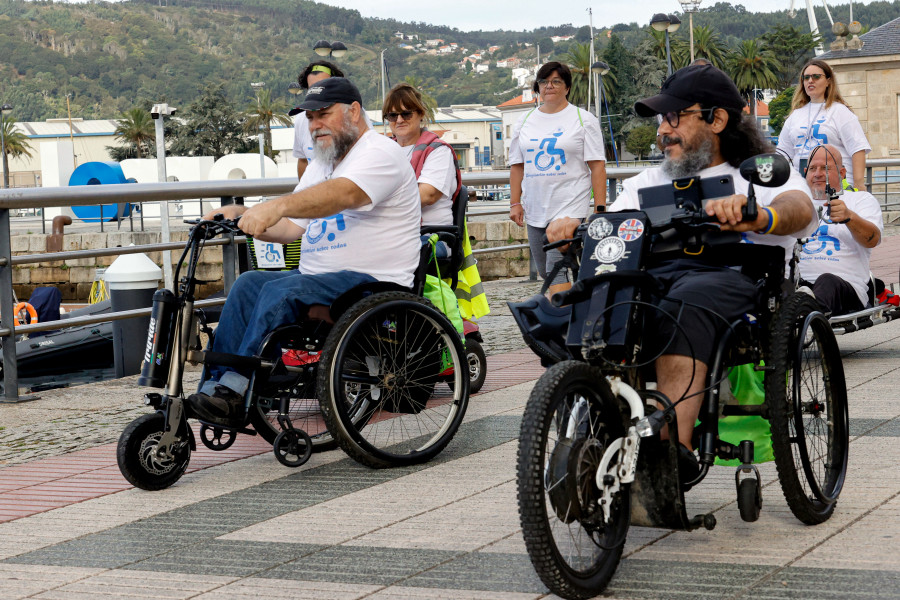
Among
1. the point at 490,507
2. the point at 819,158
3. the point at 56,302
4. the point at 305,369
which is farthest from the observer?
the point at 56,302

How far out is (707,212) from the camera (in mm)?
3385

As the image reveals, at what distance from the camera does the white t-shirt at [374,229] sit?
504cm

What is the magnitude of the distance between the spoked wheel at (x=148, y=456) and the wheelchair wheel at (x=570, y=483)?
6.29ft

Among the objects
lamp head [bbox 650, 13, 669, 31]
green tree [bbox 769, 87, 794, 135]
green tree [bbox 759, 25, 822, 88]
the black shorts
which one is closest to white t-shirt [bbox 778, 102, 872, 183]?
the black shorts

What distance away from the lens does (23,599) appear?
3.29 metres

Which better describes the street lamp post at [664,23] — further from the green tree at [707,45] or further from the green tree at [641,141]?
the green tree at [707,45]

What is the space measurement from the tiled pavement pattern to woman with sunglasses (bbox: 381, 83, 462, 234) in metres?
1.50

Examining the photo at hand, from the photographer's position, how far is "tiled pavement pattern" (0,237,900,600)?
10.7 feet

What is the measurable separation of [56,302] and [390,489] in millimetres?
13161

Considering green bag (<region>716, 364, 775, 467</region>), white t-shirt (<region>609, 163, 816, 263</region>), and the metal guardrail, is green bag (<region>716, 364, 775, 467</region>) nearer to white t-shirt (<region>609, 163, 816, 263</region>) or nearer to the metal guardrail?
white t-shirt (<region>609, 163, 816, 263</region>)

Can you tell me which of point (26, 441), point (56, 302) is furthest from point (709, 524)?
point (56, 302)

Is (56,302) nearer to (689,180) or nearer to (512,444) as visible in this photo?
(512,444)

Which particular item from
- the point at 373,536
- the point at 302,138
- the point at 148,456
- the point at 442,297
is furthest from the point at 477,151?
the point at 373,536

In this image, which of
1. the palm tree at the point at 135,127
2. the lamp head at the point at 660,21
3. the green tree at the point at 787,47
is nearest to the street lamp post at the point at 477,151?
the green tree at the point at 787,47
